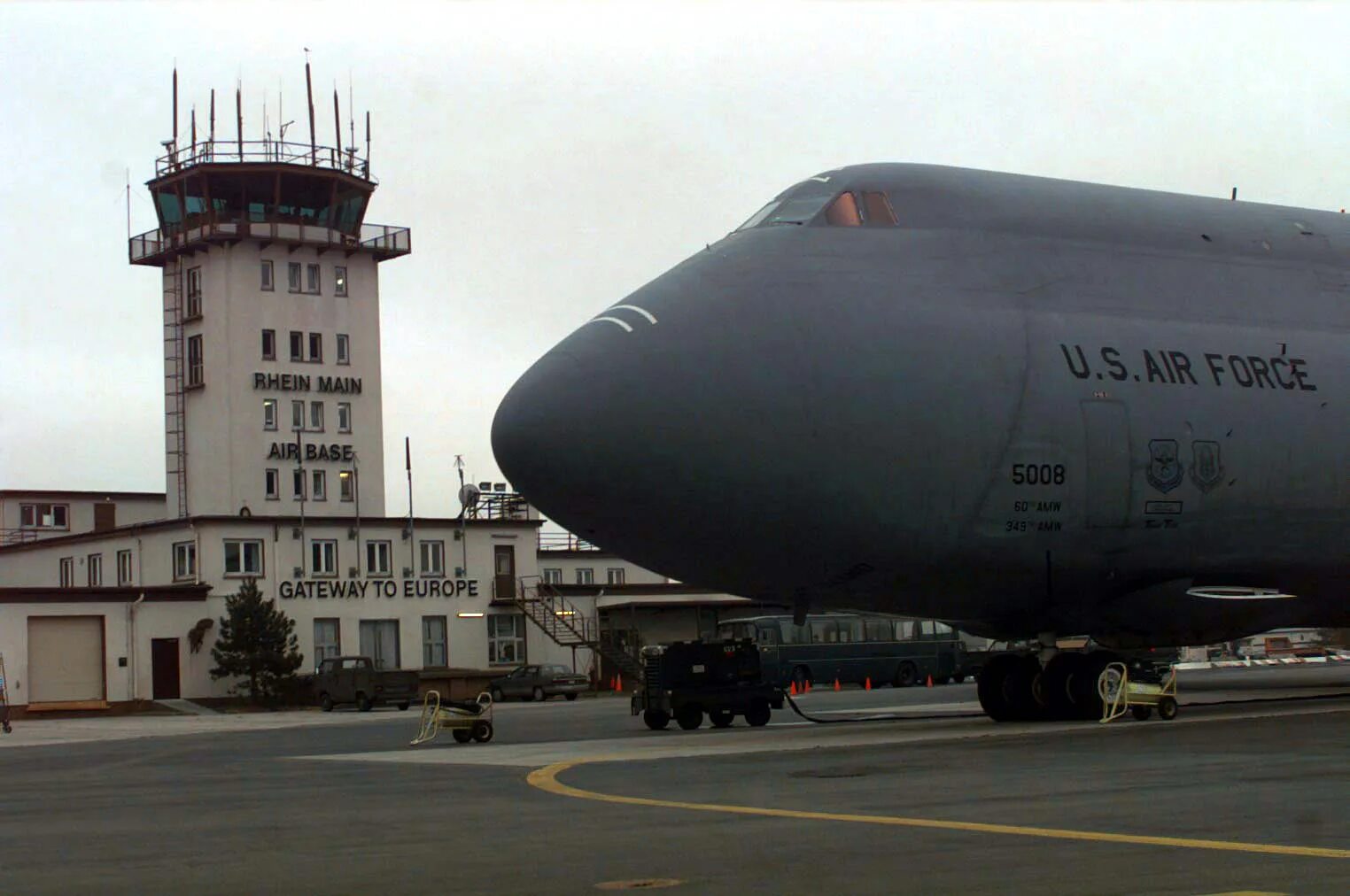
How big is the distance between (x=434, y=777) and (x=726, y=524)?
15.9ft

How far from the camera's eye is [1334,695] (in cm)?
2897

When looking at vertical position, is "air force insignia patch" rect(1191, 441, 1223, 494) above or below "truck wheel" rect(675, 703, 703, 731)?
above

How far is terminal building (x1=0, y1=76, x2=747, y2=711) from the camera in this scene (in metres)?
63.7

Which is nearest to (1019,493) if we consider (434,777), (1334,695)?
(434,777)

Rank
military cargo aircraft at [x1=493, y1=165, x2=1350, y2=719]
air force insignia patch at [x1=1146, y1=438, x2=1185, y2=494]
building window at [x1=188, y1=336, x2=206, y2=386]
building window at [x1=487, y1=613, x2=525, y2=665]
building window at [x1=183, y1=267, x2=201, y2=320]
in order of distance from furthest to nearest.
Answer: building window at [x1=183, y1=267, x2=201, y2=320] → building window at [x1=188, y1=336, x2=206, y2=386] → building window at [x1=487, y1=613, x2=525, y2=665] → air force insignia patch at [x1=1146, y1=438, x2=1185, y2=494] → military cargo aircraft at [x1=493, y1=165, x2=1350, y2=719]

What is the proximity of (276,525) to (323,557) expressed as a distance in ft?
8.06

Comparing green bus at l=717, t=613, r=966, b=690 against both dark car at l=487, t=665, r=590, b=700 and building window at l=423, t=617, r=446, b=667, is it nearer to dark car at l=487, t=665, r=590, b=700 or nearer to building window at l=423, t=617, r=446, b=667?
dark car at l=487, t=665, r=590, b=700

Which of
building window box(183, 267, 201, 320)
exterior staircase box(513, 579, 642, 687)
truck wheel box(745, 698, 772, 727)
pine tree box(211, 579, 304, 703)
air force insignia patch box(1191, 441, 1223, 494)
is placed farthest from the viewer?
building window box(183, 267, 201, 320)

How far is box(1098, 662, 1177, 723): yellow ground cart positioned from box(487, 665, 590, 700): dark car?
3840cm

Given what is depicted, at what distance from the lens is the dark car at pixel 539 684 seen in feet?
198

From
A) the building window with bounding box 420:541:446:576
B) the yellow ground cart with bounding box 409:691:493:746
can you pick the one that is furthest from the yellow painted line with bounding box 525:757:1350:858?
the building window with bounding box 420:541:446:576

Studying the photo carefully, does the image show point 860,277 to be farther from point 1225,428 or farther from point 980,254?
point 1225,428

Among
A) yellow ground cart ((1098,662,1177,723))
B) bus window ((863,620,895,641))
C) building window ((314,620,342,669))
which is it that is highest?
building window ((314,620,342,669))

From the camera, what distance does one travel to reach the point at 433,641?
7019 cm
